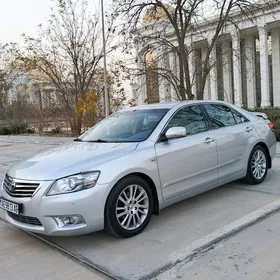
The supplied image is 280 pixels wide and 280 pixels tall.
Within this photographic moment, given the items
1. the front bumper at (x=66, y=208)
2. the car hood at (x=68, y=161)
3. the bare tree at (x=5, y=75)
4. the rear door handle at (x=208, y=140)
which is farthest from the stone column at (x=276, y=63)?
the front bumper at (x=66, y=208)

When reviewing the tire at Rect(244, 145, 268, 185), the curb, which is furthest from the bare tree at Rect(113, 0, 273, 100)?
the curb

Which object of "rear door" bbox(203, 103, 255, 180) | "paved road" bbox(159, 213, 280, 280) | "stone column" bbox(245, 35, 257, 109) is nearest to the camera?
"paved road" bbox(159, 213, 280, 280)

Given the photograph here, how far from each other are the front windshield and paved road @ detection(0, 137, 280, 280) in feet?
3.66

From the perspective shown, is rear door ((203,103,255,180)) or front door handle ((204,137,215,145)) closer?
front door handle ((204,137,215,145))

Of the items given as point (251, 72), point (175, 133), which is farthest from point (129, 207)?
point (251, 72)

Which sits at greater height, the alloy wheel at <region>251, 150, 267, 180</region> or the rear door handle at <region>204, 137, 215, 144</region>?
the rear door handle at <region>204, 137, 215, 144</region>

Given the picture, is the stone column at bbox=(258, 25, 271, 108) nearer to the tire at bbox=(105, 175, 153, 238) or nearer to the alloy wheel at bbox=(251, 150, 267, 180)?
the alloy wheel at bbox=(251, 150, 267, 180)

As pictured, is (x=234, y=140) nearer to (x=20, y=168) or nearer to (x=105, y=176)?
(x=105, y=176)

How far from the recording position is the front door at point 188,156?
4.10 m

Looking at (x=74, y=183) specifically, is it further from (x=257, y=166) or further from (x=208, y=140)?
(x=257, y=166)

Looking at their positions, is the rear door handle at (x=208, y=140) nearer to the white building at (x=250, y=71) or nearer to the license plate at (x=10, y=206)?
the license plate at (x=10, y=206)

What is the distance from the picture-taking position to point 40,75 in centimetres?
2134

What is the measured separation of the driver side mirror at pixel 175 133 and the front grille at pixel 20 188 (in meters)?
1.65

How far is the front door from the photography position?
4.10 meters
